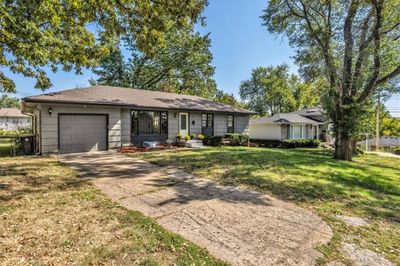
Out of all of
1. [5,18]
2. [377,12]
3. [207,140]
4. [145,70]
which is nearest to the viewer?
[5,18]

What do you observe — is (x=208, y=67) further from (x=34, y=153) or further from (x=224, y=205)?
(x=224, y=205)

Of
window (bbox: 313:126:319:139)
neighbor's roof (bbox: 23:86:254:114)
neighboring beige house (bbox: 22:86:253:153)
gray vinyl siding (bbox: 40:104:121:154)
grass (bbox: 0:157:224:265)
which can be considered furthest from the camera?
window (bbox: 313:126:319:139)

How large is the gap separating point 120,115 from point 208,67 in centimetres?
1658

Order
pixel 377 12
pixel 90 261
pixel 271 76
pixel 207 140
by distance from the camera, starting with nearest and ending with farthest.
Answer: pixel 90 261
pixel 377 12
pixel 207 140
pixel 271 76

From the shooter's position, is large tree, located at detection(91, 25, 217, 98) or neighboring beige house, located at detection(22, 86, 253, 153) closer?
neighboring beige house, located at detection(22, 86, 253, 153)

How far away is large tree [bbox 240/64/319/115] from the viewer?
131 feet

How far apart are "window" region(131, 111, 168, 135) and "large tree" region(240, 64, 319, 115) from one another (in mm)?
29069

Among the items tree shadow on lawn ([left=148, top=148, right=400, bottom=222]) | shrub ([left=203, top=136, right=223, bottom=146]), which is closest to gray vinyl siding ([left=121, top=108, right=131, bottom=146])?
tree shadow on lawn ([left=148, top=148, right=400, bottom=222])

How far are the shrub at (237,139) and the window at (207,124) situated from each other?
1553 mm

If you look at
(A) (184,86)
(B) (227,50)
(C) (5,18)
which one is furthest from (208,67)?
(C) (5,18)

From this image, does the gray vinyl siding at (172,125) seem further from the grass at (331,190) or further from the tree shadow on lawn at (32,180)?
the tree shadow on lawn at (32,180)

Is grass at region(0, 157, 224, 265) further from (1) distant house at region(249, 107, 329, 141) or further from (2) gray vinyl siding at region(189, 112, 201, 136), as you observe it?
(1) distant house at region(249, 107, 329, 141)

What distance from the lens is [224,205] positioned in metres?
4.83

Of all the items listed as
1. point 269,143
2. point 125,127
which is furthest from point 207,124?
point 269,143
